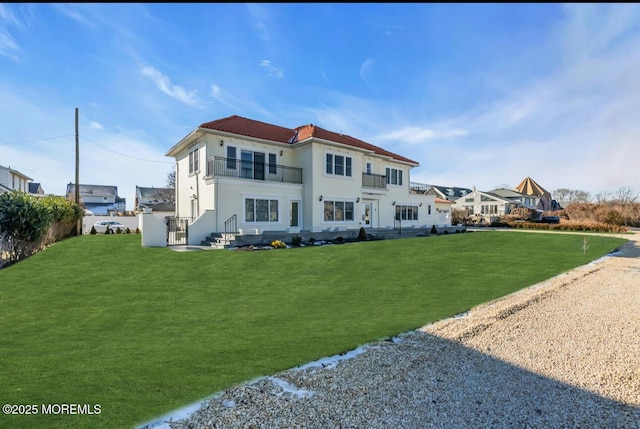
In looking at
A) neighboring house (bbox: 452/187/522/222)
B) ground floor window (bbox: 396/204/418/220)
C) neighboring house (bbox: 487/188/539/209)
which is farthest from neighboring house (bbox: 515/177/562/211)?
ground floor window (bbox: 396/204/418/220)

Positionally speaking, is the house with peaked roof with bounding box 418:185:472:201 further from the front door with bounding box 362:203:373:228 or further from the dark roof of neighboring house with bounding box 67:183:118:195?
the dark roof of neighboring house with bounding box 67:183:118:195

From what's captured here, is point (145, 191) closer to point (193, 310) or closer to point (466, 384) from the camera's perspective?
point (193, 310)

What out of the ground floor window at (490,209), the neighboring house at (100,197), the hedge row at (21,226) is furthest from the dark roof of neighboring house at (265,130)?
the neighboring house at (100,197)

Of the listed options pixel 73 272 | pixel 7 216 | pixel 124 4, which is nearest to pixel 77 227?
pixel 7 216

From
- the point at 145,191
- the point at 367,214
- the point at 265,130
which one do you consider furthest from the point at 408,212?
the point at 145,191

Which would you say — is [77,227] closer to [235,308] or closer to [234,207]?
[234,207]

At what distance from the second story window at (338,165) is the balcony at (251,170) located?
6.47 ft

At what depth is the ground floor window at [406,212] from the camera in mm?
28125

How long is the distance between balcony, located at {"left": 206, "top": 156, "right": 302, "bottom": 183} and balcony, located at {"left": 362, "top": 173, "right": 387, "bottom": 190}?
6053mm

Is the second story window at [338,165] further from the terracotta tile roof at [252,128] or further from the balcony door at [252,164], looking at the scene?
the balcony door at [252,164]

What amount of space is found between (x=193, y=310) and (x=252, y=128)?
15.5 meters

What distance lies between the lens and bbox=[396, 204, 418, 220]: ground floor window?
28.1 metres

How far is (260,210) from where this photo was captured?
19188 mm

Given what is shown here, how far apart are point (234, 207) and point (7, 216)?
9.39m
